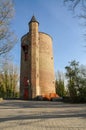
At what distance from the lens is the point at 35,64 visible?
42.0m

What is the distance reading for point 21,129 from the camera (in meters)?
8.27

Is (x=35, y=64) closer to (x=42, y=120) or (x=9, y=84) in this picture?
(x=9, y=84)

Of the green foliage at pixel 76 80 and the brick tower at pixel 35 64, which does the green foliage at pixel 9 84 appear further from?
the green foliage at pixel 76 80

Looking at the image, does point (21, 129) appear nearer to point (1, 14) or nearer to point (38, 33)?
point (1, 14)

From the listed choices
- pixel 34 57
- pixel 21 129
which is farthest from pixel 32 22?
pixel 21 129

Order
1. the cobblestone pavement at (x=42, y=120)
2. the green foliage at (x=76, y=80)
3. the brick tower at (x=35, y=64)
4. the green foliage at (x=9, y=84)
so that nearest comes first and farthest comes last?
the cobblestone pavement at (x=42, y=120) < the green foliage at (x=76, y=80) < the brick tower at (x=35, y=64) < the green foliage at (x=9, y=84)

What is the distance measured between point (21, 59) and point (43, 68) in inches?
187

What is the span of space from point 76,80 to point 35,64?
10158mm

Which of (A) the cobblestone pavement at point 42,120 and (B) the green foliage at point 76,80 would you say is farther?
(B) the green foliage at point 76,80

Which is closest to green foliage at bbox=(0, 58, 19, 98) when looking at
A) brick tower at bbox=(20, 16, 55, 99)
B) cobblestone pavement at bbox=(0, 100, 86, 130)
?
brick tower at bbox=(20, 16, 55, 99)

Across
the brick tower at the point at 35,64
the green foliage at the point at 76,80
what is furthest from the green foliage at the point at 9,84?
the green foliage at the point at 76,80

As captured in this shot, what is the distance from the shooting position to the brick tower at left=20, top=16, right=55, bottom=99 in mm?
41769

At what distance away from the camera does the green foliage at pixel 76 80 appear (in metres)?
31.7

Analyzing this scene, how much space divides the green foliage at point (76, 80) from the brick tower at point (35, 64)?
27.5ft
